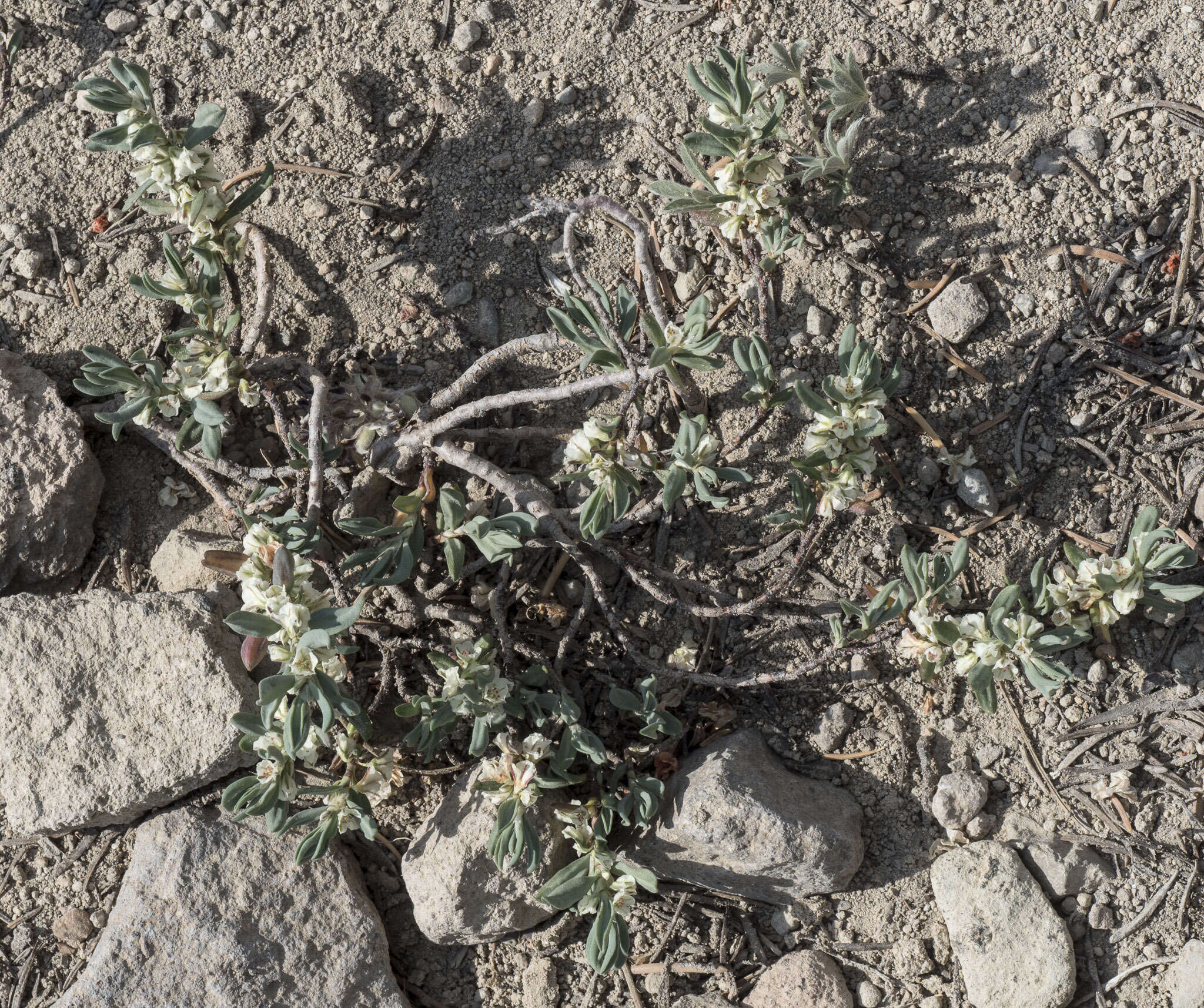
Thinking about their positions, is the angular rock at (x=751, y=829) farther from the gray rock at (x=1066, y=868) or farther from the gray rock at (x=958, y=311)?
the gray rock at (x=958, y=311)

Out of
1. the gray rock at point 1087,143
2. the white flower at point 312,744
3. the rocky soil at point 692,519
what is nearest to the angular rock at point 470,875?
the rocky soil at point 692,519

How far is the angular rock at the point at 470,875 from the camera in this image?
120 inches

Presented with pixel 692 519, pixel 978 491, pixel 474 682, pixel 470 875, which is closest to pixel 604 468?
pixel 692 519

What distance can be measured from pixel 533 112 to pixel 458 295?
2.12 ft

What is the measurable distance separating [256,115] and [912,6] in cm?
214

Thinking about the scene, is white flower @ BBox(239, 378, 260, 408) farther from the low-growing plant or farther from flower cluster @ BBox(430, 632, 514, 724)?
the low-growing plant

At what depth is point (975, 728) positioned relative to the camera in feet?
10.3

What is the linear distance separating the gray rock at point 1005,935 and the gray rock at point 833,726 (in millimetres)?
474

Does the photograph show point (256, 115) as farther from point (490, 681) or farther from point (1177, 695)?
point (1177, 695)

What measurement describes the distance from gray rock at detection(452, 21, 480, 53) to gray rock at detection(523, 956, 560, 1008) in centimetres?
292

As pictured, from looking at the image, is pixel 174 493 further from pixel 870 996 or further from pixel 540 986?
pixel 870 996

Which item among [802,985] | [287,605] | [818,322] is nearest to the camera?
[287,605]

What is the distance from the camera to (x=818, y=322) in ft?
10.4

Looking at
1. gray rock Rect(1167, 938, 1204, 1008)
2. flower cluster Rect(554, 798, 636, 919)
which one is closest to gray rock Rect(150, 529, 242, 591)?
flower cluster Rect(554, 798, 636, 919)
